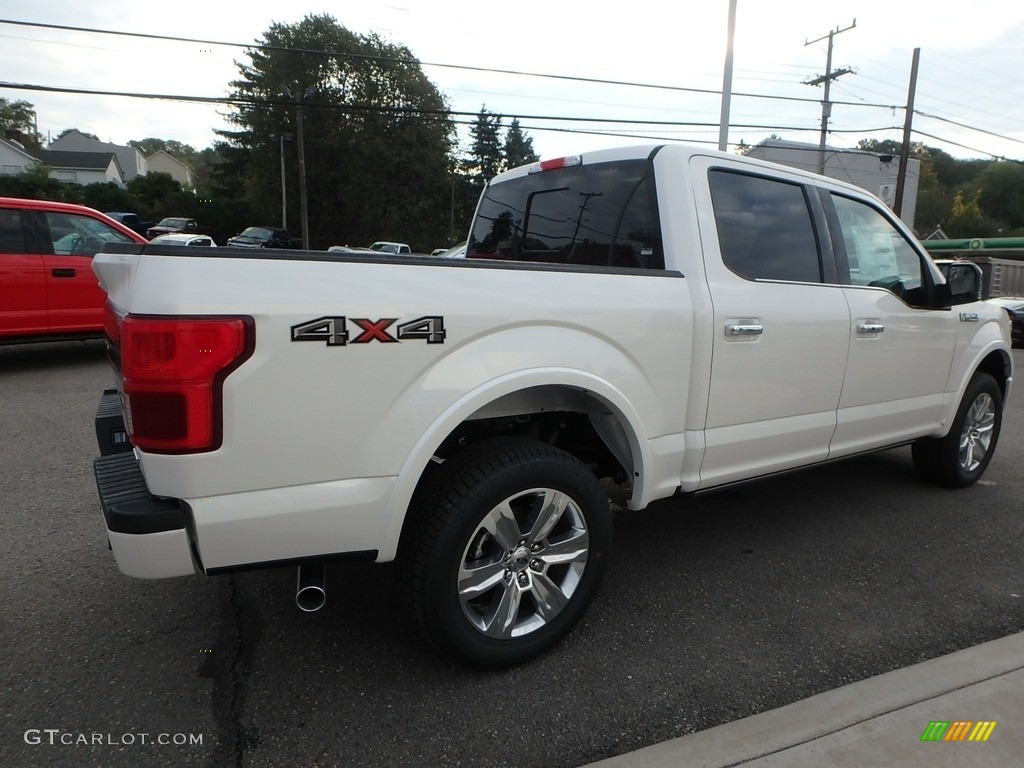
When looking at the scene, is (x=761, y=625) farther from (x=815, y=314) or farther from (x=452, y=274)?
(x=452, y=274)

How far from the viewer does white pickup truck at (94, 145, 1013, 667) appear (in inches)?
75.4

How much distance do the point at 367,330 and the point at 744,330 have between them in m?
1.69

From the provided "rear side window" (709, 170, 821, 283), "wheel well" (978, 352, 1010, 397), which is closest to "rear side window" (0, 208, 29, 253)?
"rear side window" (709, 170, 821, 283)

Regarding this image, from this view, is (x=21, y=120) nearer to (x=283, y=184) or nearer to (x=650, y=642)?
(x=283, y=184)

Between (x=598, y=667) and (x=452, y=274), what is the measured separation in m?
1.53

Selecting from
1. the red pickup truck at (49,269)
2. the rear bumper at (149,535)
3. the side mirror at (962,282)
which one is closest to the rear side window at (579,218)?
the rear bumper at (149,535)

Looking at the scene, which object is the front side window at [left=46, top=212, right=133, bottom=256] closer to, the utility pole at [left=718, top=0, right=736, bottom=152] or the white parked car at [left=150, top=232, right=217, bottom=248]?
the white parked car at [left=150, top=232, right=217, bottom=248]

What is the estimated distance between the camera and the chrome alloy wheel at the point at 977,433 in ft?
15.0

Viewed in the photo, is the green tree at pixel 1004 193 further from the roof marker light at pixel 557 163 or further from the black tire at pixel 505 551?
the black tire at pixel 505 551

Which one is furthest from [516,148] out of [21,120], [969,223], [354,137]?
[21,120]

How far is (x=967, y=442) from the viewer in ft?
15.2

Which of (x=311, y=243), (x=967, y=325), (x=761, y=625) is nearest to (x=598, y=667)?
(x=761, y=625)

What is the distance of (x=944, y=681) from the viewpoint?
2.48 meters

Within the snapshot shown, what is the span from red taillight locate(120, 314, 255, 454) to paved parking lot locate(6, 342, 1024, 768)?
A: 95cm
